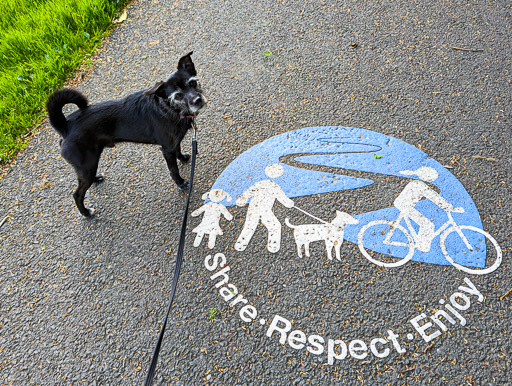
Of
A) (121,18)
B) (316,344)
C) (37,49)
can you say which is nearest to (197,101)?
(316,344)

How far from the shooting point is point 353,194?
3348mm

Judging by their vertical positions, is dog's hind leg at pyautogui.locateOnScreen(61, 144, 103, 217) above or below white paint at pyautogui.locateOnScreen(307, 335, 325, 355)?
above

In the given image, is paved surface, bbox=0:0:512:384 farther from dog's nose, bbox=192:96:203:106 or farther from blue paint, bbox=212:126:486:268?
dog's nose, bbox=192:96:203:106

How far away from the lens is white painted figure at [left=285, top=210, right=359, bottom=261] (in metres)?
3.06

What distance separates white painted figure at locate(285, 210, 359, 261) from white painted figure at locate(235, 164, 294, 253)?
0.17 metres

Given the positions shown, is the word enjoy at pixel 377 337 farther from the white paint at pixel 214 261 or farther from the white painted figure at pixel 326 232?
the white painted figure at pixel 326 232

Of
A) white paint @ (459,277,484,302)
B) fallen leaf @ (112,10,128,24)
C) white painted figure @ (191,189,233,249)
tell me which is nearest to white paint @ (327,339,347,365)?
white paint @ (459,277,484,302)

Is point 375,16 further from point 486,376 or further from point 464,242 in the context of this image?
point 486,376

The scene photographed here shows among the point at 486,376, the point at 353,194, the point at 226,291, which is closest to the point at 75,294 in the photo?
the point at 226,291

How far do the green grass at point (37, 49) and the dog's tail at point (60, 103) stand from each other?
1800mm

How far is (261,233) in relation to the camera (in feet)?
10.5

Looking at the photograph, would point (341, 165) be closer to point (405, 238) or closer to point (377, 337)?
point (405, 238)

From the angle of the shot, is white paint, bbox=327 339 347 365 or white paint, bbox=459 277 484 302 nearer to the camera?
white paint, bbox=327 339 347 365

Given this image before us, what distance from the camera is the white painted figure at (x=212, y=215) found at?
3240 mm
